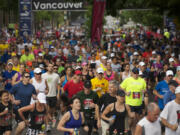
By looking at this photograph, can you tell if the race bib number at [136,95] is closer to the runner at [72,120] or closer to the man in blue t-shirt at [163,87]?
the man in blue t-shirt at [163,87]

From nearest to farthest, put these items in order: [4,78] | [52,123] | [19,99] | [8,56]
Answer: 1. [19,99]
2. [52,123]
3. [4,78]
4. [8,56]

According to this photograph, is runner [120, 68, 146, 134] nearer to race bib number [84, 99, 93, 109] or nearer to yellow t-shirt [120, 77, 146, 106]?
yellow t-shirt [120, 77, 146, 106]

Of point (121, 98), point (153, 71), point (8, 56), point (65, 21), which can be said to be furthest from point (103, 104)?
point (65, 21)

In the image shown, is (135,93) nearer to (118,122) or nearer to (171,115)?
(118,122)

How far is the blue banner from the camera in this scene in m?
32.0

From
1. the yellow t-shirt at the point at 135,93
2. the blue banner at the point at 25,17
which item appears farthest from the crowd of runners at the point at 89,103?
the blue banner at the point at 25,17

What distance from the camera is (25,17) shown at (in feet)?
105

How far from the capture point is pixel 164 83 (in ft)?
37.2

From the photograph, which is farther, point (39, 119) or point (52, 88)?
point (52, 88)

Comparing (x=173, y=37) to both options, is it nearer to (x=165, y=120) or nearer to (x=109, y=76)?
(x=109, y=76)

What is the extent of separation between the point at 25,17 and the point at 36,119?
23.3 meters

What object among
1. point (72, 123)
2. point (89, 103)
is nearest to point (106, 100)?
point (89, 103)

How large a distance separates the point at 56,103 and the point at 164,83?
10.8 ft

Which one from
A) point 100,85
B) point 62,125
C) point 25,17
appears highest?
point 25,17
